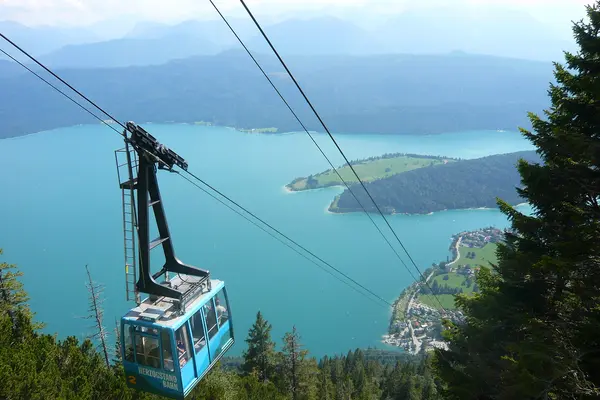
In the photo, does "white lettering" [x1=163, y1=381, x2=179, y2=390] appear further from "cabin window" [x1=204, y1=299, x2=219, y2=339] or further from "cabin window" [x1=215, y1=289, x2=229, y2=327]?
"cabin window" [x1=215, y1=289, x2=229, y2=327]

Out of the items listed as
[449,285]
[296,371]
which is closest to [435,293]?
[449,285]

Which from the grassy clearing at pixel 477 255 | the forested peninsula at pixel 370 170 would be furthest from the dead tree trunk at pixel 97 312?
the forested peninsula at pixel 370 170

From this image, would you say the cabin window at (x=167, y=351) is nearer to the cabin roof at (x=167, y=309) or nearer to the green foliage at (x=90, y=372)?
the cabin roof at (x=167, y=309)

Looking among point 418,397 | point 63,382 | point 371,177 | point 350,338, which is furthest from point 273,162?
point 63,382

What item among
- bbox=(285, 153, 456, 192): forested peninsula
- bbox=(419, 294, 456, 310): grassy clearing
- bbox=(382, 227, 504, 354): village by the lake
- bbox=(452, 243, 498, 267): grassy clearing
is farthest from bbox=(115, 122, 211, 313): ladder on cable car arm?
bbox=(285, 153, 456, 192): forested peninsula

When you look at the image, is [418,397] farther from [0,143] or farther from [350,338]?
[0,143]

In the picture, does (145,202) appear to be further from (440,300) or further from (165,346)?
(440,300)

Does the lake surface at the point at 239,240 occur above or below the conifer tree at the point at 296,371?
below
